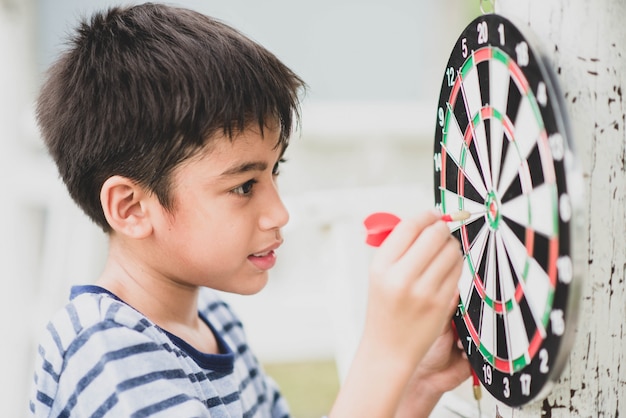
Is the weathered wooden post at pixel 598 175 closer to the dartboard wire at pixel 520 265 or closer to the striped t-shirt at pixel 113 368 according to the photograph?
the dartboard wire at pixel 520 265

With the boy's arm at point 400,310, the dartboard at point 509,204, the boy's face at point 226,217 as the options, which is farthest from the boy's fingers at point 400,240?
the boy's face at point 226,217

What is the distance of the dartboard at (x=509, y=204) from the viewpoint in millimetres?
758

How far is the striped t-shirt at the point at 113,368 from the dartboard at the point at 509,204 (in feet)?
1.28

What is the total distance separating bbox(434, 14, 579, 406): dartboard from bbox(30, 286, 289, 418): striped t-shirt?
39 centimetres

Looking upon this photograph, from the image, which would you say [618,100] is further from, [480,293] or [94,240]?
[94,240]

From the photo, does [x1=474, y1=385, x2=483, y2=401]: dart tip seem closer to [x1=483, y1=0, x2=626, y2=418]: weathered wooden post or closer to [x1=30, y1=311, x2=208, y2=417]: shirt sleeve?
[x1=483, y1=0, x2=626, y2=418]: weathered wooden post

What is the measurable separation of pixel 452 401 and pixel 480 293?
1.13 ft

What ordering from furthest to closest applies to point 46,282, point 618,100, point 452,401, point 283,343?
point 283,343 < point 46,282 < point 452,401 < point 618,100

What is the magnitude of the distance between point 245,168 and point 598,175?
0.48 m

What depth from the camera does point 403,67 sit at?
433 cm

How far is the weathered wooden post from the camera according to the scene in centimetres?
83

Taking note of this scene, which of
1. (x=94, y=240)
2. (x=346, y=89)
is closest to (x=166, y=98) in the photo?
(x=94, y=240)

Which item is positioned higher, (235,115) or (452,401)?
(235,115)

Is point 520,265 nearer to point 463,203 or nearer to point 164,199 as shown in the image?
point 463,203
